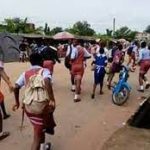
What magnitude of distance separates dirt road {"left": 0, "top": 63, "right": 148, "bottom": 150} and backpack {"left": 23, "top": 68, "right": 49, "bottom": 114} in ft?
5.00

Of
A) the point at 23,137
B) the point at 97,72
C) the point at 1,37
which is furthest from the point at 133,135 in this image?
the point at 1,37

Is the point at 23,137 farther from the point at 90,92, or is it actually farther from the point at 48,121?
the point at 90,92

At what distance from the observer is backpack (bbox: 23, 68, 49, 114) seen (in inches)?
247

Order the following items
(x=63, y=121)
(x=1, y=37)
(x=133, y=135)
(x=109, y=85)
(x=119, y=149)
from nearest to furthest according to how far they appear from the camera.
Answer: (x=119, y=149) → (x=133, y=135) → (x=63, y=121) → (x=109, y=85) → (x=1, y=37)

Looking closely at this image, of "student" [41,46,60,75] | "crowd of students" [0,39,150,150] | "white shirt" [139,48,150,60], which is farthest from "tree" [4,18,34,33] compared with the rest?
"student" [41,46,60,75]

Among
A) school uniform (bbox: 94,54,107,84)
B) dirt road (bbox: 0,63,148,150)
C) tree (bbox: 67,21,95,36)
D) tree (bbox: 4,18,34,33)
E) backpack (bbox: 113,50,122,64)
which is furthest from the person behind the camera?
tree (bbox: 67,21,95,36)

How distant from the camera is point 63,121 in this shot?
963 cm

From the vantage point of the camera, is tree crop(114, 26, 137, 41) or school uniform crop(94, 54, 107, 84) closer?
school uniform crop(94, 54, 107, 84)

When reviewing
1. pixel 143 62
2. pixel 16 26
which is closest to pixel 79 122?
pixel 143 62

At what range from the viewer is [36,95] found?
20.6ft

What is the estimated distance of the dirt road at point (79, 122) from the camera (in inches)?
311

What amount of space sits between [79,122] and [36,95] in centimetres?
348

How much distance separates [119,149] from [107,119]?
91.0 inches

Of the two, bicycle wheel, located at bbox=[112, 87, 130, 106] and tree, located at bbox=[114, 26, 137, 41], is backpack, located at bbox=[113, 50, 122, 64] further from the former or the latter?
tree, located at bbox=[114, 26, 137, 41]
